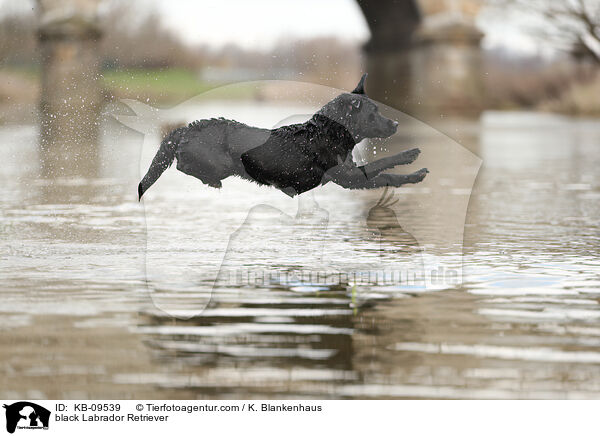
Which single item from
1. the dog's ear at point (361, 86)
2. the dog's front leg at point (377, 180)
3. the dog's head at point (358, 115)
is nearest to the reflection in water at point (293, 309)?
the dog's front leg at point (377, 180)

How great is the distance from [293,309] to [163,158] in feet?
6.26

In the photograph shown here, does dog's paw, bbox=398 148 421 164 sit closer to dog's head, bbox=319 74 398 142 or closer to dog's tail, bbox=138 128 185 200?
dog's head, bbox=319 74 398 142

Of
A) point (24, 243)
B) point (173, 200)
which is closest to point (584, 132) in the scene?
point (173, 200)

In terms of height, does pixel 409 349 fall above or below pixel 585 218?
below

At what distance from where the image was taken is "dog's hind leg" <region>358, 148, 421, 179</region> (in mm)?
6512

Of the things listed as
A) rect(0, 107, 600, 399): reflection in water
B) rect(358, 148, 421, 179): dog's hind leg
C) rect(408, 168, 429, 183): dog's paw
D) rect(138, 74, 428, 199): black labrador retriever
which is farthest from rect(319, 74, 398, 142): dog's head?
rect(0, 107, 600, 399): reflection in water

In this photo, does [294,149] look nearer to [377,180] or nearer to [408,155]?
[377,180]

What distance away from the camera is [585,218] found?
28.8ft

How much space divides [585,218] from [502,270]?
116 inches

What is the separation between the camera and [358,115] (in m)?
6.38

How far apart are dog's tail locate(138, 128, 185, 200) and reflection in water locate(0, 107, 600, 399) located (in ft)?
1.47

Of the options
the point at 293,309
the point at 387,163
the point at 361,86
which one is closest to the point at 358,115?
the point at 361,86

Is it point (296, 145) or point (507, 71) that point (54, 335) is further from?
point (507, 71)
